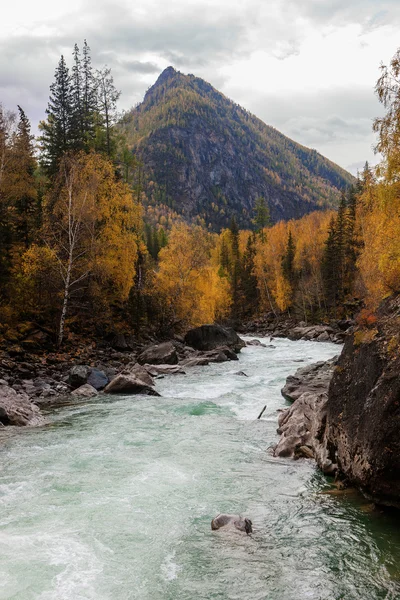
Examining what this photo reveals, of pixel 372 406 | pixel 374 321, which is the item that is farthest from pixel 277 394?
pixel 372 406

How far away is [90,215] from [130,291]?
8717mm

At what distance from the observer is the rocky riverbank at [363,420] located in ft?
28.3

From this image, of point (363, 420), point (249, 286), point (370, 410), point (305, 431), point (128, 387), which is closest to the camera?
point (370, 410)

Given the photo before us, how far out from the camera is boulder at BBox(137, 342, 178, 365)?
27.7 meters

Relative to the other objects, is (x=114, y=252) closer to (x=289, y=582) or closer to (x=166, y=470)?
(x=166, y=470)

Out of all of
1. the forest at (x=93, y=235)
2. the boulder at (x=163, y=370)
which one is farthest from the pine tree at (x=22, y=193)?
the boulder at (x=163, y=370)

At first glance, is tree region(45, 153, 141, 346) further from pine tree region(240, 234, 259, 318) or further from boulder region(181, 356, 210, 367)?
pine tree region(240, 234, 259, 318)

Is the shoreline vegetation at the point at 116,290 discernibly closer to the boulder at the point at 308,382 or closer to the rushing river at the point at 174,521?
the rushing river at the point at 174,521

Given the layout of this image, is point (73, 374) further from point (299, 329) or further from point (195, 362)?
point (299, 329)

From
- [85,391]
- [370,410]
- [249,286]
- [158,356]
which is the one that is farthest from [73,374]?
[249,286]

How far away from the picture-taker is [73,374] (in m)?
20.9

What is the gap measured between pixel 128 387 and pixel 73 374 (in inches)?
118

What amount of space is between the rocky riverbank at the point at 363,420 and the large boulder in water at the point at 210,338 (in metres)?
23.9

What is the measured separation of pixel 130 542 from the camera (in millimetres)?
7758
